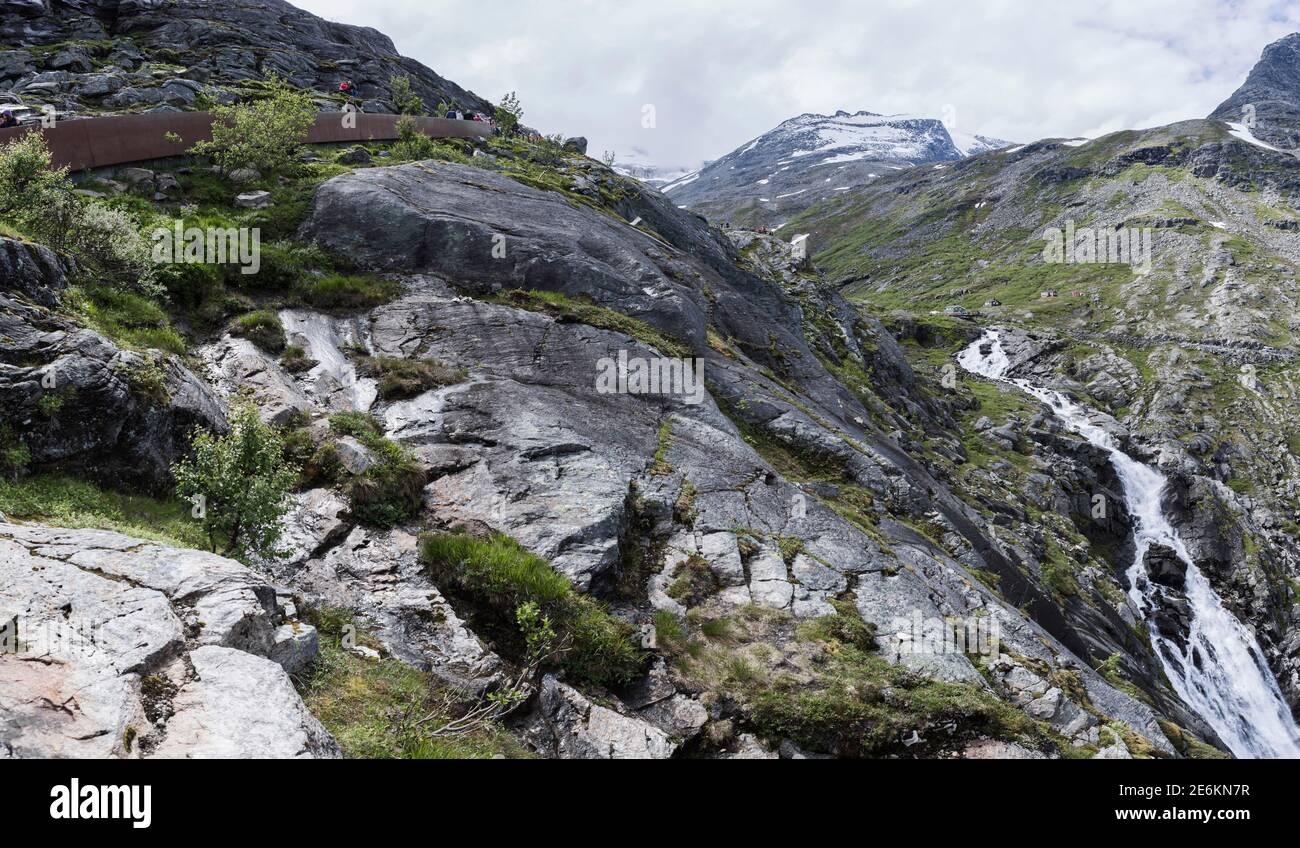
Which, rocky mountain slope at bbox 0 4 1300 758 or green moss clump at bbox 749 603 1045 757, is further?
green moss clump at bbox 749 603 1045 757

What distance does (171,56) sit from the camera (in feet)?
149

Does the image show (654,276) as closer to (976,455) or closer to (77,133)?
(77,133)

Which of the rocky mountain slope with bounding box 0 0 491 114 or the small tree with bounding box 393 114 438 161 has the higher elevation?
the rocky mountain slope with bounding box 0 0 491 114

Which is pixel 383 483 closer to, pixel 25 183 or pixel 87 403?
pixel 87 403

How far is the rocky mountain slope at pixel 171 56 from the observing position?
3334cm

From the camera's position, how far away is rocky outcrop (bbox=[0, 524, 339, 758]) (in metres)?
6.09

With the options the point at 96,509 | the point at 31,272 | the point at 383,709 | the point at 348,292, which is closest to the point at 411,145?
the point at 348,292

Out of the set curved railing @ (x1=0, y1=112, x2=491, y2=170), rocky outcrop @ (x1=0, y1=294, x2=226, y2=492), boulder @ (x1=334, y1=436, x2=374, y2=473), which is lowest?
boulder @ (x1=334, y1=436, x2=374, y2=473)

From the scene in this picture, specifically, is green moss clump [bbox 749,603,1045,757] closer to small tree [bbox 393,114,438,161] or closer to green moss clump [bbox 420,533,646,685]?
green moss clump [bbox 420,533,646,685]

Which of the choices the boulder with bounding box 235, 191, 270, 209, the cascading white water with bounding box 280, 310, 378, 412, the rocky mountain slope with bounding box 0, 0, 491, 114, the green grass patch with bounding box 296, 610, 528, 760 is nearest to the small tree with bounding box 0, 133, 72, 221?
the cascading white water with bounding box 280, 310, 378, 412

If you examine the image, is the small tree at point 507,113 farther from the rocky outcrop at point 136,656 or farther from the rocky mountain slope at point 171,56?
the rocky outcrop at point 136,656

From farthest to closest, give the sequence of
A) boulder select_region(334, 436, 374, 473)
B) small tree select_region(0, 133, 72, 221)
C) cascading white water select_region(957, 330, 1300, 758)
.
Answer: cascading white water select_region(957, 330, 1300, 758), small tree select_region(0, 133, 72, 221), boulder select_region(334, 436, 374, 473)

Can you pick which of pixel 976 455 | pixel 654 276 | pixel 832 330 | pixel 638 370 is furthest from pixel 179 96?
pixel 976 455

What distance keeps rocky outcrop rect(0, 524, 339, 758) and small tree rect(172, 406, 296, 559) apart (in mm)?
1315
